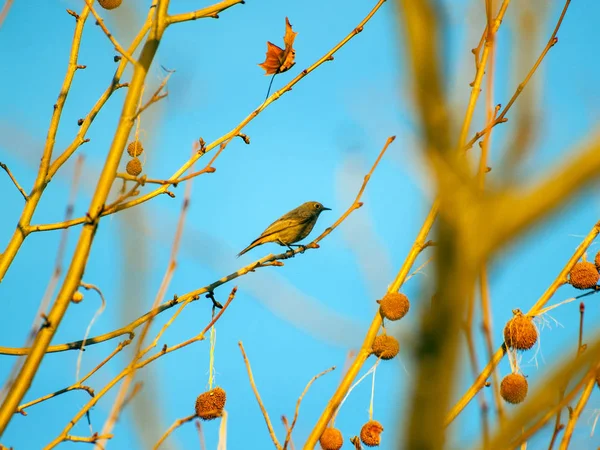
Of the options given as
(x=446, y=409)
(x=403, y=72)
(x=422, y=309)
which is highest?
(x=403, y=72)

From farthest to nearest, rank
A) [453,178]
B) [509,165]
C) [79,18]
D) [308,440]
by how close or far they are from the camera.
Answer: [79,18]
[308,440]
[509,165]
[453,178]

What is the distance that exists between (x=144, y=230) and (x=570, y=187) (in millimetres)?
1761

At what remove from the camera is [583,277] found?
4.01 metres

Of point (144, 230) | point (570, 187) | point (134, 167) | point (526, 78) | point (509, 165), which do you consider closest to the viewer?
point (570, 187)

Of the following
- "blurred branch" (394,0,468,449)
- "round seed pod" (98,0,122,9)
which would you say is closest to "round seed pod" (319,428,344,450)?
"blurred branch" (394,0,468,449)

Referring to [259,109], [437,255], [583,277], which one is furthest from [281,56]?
[437,255]

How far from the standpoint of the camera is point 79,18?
448 centimetres

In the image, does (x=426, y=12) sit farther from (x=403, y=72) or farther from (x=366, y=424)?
(x=366, y=424)

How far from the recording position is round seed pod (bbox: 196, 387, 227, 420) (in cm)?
375

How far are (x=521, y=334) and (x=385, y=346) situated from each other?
686 millimetres

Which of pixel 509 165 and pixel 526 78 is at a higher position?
pixel 526 78

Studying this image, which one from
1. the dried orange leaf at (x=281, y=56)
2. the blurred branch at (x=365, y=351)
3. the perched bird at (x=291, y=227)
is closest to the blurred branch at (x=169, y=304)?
the blurred branch at (x=365, y=351)

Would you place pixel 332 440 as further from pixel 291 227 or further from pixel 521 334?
pixel 291 227

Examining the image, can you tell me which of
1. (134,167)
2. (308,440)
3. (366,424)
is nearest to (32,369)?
(308,440)
